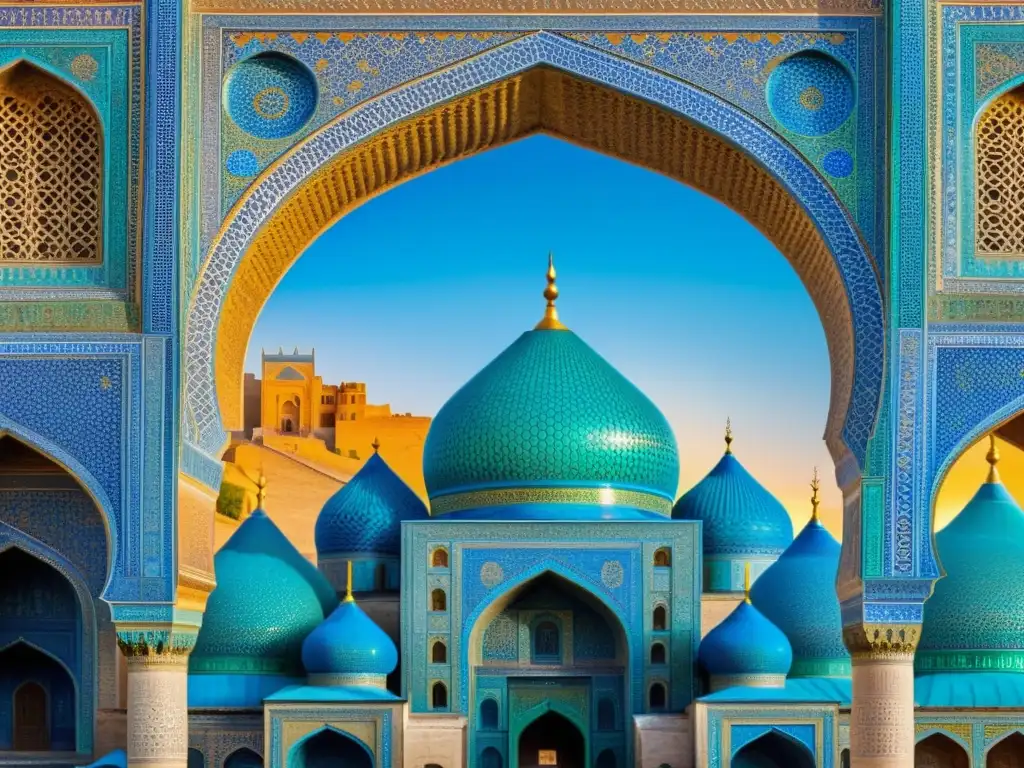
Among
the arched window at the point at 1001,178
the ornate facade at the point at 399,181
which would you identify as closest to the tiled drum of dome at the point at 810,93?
the ornate facade at the point at 399,181

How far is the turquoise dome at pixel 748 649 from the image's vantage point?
15.5 meters

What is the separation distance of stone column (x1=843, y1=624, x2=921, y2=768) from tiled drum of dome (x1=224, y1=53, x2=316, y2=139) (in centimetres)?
355

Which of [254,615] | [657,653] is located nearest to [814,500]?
[657,653]

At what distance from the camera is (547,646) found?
16359 mm

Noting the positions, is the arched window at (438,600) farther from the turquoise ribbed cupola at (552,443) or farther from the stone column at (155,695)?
the stone column at (155,695)

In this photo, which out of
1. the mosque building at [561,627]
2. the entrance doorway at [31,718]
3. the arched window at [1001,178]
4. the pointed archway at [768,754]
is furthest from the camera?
the pointed archway at [768,754]

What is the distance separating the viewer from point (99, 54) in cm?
1069

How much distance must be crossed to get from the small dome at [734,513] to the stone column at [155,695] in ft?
26.3

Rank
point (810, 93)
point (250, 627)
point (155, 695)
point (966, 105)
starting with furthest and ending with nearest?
point (250, 627) → point (810, 93) → point (966, 105) → point (155, 695)

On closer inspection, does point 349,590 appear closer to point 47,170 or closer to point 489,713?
point 489,713

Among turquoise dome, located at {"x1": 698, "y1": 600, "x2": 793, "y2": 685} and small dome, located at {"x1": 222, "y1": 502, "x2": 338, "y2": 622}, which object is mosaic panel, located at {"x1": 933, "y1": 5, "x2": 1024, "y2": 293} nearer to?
turquoise dome, located at {"x1": 698, "y1": 600, "x2": 793, "y2": 685}

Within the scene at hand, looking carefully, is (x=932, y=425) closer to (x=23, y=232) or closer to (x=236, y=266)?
(x=236, y=266)

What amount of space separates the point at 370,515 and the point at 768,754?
389cm

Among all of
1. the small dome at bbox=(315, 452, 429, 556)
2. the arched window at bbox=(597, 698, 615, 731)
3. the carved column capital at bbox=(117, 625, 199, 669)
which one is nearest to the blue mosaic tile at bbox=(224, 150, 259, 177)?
the carved column capital at bbox=(117, 625, 199, 669)
